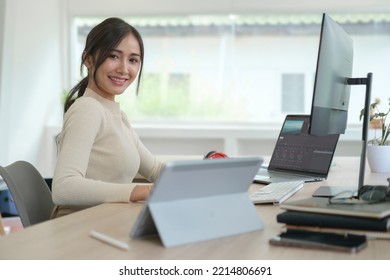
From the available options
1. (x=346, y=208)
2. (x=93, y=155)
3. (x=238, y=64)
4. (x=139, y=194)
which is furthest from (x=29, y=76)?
(x=346, y=208)

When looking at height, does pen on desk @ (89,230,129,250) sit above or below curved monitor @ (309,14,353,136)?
below

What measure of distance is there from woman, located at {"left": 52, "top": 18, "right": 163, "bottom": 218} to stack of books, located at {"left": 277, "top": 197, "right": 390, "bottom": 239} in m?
0.60

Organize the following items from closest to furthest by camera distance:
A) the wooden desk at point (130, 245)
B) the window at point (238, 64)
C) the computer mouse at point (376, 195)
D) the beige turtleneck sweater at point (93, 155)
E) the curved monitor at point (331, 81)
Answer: the wooden desk at point (130, 245)
the computer mouse at point (376, 195)
the curved monitor at point (331, 81)
the beige turtleneck sweater at point (93, 155)
the window at point (238, 64)

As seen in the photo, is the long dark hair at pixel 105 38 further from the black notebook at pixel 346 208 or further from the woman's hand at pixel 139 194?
the black notebook at pixel 346 208

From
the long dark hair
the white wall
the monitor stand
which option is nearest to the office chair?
the long dark hair

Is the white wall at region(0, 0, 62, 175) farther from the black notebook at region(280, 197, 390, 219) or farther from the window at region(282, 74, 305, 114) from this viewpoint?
the black notebook at region(280, 197, 390, 219)

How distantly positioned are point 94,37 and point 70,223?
2.90ft

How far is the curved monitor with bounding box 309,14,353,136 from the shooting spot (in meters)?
1.79

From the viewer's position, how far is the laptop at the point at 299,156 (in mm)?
2520

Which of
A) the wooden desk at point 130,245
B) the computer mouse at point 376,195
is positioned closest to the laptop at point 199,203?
the wooden desk at point 130,245

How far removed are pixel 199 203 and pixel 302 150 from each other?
4.56 ft

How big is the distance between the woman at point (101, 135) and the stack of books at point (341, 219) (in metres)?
0.60

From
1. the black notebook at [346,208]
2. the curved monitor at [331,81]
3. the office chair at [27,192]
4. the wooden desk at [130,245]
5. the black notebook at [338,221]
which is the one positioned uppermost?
the curved monitor at [331,81]

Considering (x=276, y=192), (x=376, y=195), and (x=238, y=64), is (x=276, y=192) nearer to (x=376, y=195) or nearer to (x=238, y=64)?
(x=376, y=195)
